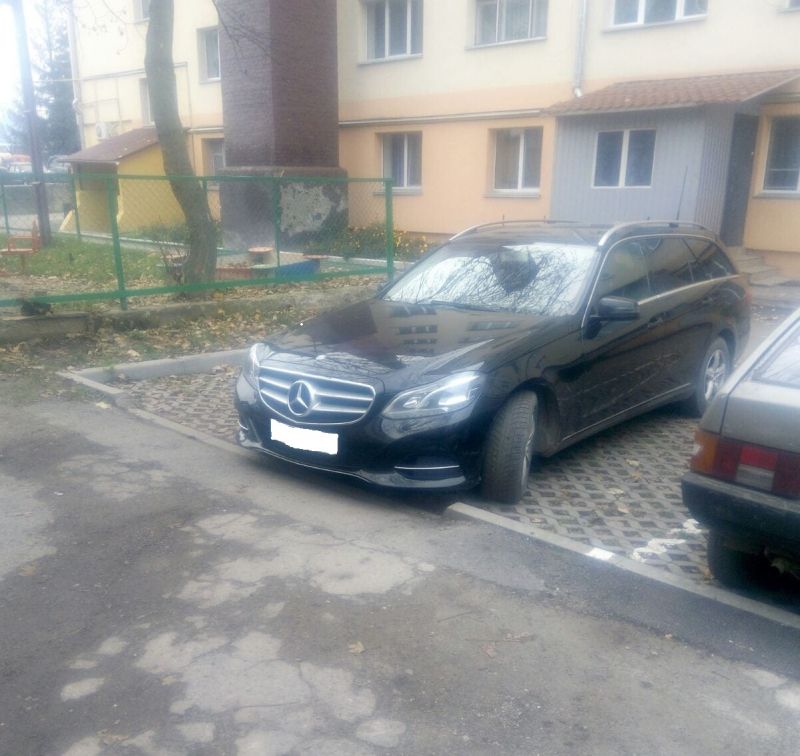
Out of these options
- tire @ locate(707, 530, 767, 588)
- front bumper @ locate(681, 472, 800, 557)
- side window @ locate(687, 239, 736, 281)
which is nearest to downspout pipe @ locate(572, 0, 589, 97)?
side window @ locate(687, 239, 736, 281)

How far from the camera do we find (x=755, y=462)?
11.0 ft

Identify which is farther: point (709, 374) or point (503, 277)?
point (709, 374)

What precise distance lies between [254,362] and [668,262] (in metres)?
3.36

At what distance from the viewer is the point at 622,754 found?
8.85 ft

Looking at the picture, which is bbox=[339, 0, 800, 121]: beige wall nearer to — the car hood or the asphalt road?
the car hood

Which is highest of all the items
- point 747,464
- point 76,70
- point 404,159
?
point 76,70

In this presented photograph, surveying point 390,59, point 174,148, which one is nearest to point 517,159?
point 390,59

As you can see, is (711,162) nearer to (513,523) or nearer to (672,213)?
(672,213)

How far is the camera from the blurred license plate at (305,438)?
4691 millimetres

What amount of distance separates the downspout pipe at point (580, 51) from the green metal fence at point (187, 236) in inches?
177

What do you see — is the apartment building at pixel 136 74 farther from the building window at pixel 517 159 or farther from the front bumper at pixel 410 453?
the front bumper at pixel 410 453

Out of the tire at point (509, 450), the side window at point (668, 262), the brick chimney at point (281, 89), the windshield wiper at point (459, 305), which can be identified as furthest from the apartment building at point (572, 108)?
the tire at point (509, 450)

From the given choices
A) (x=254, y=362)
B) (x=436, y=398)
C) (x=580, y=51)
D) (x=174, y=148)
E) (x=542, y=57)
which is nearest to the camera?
(x=436, y=398)

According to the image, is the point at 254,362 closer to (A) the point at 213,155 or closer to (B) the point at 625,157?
(B) the point at 625,157
